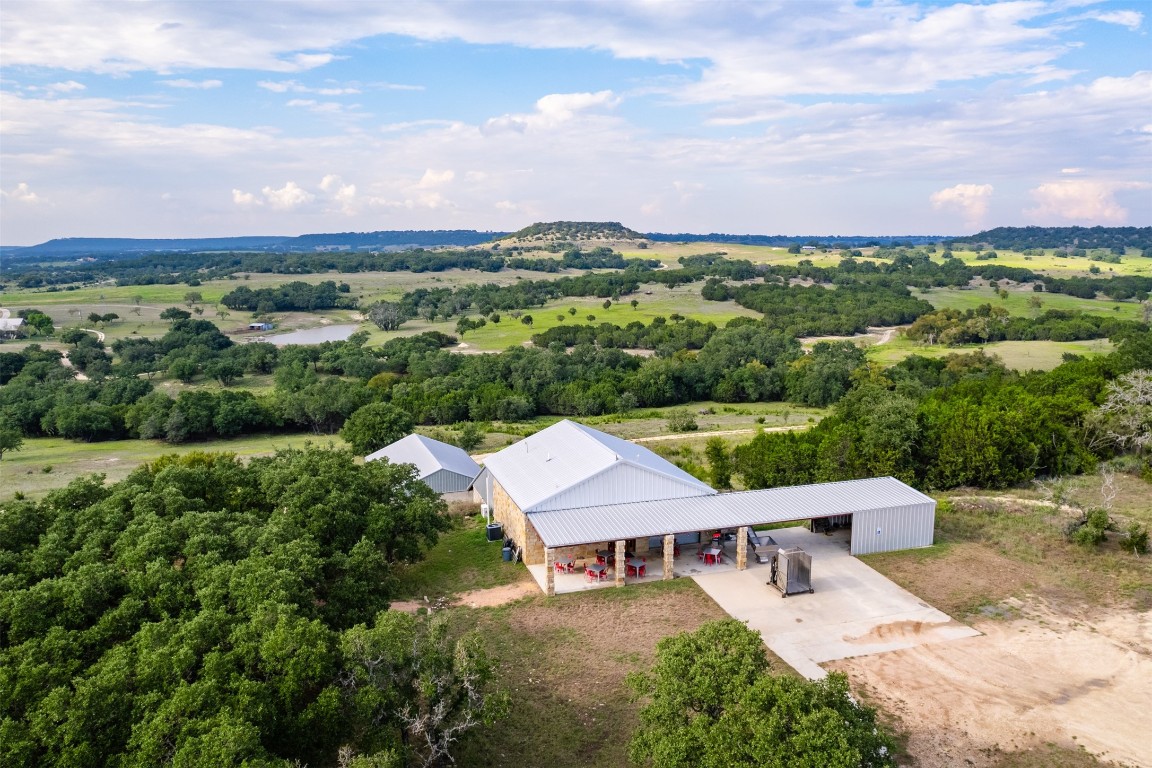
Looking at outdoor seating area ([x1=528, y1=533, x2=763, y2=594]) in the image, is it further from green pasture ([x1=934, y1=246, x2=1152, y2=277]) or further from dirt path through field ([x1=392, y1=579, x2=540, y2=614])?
green pasture ([x1=934, y1=246, x2=1152, y2=277])

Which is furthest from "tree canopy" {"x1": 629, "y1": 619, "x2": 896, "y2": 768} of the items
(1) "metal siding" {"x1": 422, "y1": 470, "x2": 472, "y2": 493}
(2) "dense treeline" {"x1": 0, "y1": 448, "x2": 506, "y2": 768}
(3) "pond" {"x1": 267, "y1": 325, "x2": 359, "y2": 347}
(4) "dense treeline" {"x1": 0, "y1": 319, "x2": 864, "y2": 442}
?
(3) "pond" {"x1": 267, "y1": 325, "x2": 359, "y2": 347}

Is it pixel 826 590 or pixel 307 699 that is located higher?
pixel 307 699

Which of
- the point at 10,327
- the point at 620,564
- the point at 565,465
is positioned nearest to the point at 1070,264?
the point at 565,465

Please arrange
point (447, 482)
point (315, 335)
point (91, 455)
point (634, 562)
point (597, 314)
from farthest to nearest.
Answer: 1. point (315, 335)
2. point (597, 314)
3. point (91, 455)
4. point (447, 482)
5. point (634, 562)

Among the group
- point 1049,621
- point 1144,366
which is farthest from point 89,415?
point 1144,366

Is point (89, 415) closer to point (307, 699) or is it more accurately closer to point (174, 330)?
point (174, 330)

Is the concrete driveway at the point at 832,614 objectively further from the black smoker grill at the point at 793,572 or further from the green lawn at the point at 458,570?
the green lawn at the point at 458,570

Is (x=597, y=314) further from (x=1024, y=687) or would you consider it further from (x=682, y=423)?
(x=1024, y=687)
